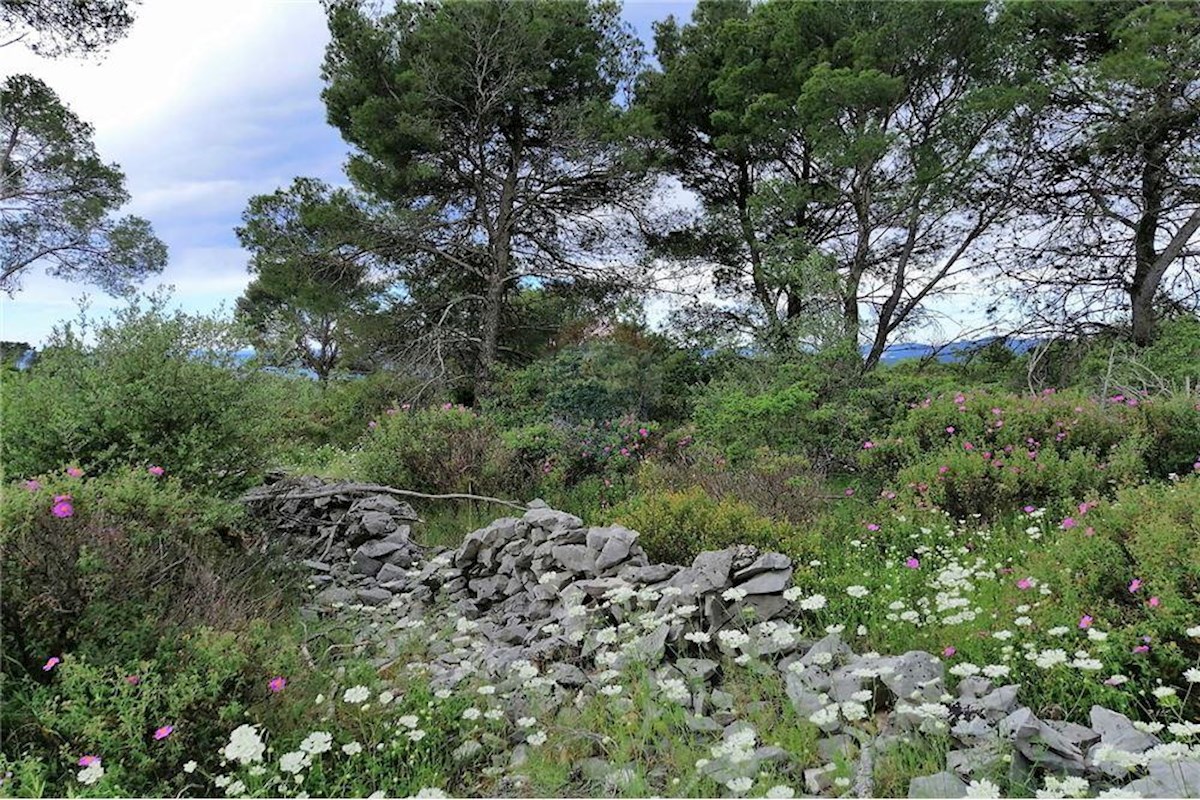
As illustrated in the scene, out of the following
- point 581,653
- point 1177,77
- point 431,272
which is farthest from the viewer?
point 431,272

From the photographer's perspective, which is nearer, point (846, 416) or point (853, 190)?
point (846, 416)

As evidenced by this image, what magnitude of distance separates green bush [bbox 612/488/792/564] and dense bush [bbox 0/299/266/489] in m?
2.80

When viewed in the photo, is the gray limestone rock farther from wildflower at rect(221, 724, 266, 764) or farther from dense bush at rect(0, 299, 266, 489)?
dense bush at rect(0, 299, 266, 489)

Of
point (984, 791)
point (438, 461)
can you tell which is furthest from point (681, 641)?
point (438, 461)

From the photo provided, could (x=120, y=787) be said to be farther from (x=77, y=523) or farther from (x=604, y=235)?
(x=604, y=235)

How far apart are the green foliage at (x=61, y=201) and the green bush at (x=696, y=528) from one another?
8.78 meters

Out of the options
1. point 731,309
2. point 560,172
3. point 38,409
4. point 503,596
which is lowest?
point 503,596

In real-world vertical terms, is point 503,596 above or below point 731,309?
below

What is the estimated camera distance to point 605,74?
1120cm

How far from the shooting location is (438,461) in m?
6.71

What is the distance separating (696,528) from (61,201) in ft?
37.6

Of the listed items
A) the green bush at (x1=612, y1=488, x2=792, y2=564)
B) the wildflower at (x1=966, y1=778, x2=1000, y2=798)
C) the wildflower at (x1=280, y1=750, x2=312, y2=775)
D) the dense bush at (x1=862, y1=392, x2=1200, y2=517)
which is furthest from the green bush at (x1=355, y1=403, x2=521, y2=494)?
the wildflower at (x1=966, y1=778, x2=1000, y2=798)

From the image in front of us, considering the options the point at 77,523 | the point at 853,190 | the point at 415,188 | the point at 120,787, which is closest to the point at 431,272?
the point at 415,188

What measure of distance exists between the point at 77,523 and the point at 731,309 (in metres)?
10.4
